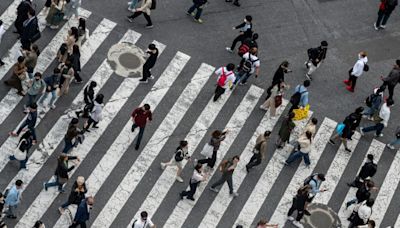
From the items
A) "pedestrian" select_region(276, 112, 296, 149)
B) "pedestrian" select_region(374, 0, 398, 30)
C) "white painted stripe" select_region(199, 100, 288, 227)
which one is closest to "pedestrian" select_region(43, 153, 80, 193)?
"white painted stripe" select_region(199, 100, 288, 227)

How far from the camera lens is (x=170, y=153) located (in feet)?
76.2

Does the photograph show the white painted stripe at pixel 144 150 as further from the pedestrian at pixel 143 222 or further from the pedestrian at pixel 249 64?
the pedestrian at pixel 249 64

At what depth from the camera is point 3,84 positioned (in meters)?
24.0

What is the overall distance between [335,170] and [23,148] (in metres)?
9.85

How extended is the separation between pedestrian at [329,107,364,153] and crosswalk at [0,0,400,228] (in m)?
0.34

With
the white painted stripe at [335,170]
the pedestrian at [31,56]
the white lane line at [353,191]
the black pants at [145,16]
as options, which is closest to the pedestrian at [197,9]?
the black pants at [145,16]

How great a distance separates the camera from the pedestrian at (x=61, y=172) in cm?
2047

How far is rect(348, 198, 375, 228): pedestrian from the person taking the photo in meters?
21.2

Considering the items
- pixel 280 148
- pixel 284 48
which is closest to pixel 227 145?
pixel 280 148

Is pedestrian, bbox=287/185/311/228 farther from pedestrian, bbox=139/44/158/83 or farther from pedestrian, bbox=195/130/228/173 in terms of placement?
pedestrian, bbox=139/44/158/83

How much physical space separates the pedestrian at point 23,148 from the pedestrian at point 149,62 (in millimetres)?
4839

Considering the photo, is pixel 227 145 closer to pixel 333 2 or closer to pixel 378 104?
pixel 378 104

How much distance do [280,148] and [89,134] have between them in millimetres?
6174

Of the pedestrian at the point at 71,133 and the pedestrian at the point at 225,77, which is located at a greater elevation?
the pedestrian at the point at 225,77
